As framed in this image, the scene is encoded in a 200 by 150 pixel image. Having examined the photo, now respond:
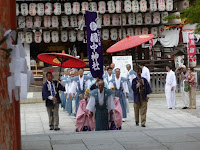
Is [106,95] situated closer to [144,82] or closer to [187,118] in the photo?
[144,82]

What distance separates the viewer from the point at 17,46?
17.1ft

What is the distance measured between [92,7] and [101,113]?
15.5 m

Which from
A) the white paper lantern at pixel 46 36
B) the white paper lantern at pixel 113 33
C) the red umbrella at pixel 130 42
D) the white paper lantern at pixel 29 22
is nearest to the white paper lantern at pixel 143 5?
the white paper lantern at pixel 113 33

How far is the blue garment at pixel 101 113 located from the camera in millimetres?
10562

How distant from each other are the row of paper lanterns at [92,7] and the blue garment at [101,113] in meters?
15.1

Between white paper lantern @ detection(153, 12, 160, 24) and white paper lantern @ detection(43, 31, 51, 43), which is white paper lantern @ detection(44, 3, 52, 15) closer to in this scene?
white paper lantern @ detection(43, 31, 51, 43)

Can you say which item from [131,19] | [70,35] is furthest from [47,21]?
[131,19]

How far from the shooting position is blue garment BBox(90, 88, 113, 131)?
10.6 metres

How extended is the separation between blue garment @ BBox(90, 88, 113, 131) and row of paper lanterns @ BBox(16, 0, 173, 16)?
15.1 metres

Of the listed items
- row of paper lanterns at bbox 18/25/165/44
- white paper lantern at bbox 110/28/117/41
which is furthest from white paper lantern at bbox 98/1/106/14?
white paper lantern at bbox 110/28/117/41

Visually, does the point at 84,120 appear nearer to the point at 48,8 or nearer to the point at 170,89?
the point at 170,89

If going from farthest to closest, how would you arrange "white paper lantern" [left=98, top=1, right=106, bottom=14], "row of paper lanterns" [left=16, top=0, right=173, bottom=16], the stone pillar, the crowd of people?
"white paper lantern" [left=98, top=1, right=106, bottom=14] < "row of paper lanterns" [left=16, top=0, right=173, bottom=16] < the crowd of people < the stone pillar

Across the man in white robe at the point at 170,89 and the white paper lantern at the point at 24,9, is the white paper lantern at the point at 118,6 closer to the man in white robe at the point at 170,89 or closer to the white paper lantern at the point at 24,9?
the white paper lantern at the point at 24,9

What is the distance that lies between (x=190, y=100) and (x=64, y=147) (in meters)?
9.61
